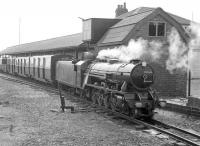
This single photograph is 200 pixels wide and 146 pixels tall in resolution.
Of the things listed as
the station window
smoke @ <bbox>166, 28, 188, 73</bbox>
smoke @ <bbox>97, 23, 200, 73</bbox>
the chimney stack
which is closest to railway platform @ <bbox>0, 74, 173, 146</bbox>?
smoke @ <bbox>97, 23, 200, 73</bbox>

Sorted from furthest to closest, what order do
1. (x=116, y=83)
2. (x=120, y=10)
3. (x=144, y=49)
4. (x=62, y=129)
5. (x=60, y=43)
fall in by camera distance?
(x=120, y=10) → (x=60, y=43) → (x=144, y=49) → (x=116, y=83) → (x=62, y=129)

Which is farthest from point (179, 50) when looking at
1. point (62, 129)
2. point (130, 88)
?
point (62, 129)

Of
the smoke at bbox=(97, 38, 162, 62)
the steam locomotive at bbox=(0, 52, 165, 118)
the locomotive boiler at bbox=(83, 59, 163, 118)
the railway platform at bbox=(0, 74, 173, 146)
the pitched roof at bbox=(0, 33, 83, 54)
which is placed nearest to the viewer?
the railway platform at bbox=(0, 74, 173, 146)

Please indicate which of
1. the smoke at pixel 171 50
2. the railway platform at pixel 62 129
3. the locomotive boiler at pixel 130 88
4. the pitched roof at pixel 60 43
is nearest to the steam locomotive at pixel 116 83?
the locomotive boiler at pixel 130 88

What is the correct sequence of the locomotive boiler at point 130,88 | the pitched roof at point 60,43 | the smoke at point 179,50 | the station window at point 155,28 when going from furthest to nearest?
1. the pitched roof at point 60,43
2. the station window at point 155,28
3. the smoke at point 179,50
4. the locomotive boiler at point 130,88

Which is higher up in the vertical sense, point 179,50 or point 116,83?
point 179,50

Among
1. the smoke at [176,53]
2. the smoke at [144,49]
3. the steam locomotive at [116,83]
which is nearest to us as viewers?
the steam locomotive at [116,83]

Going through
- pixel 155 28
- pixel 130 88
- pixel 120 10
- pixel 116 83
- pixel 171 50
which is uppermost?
pixel 120 10

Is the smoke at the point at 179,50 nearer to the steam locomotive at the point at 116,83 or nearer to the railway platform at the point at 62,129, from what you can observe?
the steam locomotive at the point at 116,83

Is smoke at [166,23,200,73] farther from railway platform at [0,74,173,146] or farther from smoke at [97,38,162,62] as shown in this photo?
railway platform at [0,74,173,146]

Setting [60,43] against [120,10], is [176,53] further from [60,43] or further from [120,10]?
[120,10]

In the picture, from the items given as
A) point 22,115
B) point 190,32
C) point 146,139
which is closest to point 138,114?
point 146,139

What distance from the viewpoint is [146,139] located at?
925 centimetres

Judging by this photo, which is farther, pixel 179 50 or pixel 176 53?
pixel 179 50
